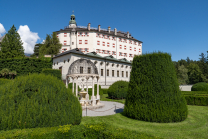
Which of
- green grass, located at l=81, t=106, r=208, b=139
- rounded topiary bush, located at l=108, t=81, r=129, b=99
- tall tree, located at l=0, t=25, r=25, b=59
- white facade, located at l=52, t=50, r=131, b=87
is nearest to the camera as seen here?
green grass, located at l=81, t=106, r=208, b=139

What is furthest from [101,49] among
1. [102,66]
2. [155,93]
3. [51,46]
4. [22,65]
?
[155,93]

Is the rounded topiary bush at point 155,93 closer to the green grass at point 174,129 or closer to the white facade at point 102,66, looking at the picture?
the green grass at point 174,129

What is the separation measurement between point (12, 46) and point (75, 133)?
4211cm

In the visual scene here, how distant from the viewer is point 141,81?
955 centimetres

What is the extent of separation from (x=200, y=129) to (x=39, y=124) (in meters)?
7.96

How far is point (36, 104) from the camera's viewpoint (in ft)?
18.4

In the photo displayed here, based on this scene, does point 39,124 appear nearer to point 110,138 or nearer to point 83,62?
point 110,138

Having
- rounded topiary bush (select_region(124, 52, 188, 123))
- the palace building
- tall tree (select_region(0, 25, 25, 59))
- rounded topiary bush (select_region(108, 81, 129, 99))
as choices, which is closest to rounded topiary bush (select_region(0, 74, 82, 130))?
rounded topiary bush (select_region(124, 52, 188, 123))

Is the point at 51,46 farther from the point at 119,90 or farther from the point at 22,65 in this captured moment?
the point at 119,90

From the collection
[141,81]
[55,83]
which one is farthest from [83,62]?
[55,83]

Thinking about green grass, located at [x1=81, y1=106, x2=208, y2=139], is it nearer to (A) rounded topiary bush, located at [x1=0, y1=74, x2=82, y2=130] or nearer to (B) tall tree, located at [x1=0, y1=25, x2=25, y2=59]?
(A) rounded topiary bush, located at [x1=0, y1=74, x2=82, y2=130]

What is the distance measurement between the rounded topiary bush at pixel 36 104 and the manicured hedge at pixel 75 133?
0.48 metres

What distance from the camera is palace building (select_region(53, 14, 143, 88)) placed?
3922 centimetres

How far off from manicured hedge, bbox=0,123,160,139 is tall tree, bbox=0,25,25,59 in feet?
131
